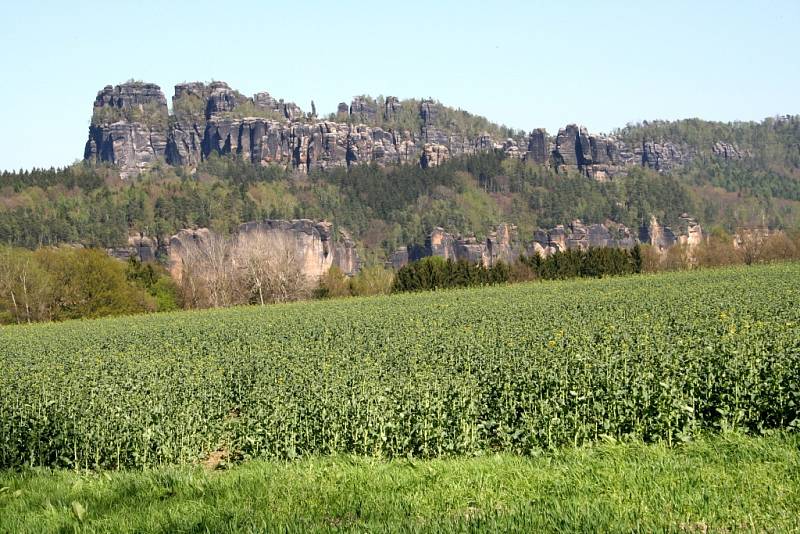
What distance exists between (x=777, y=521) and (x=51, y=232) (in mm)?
179708

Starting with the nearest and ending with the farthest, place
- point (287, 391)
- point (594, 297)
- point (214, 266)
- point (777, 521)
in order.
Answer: point (777, 521), point (287, 391), point (594, 297), point (214, 266)

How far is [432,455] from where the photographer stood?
1245 cm

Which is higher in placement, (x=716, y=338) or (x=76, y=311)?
(x=716, y=338)

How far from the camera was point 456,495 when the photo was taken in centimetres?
904

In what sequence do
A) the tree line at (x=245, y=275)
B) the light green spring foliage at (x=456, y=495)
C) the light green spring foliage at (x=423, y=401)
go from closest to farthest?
the light green spring foliage at (x=456, y=495) < the light green spring foliage at (x=423, y=401) < the tree line at (x=245, y=275)

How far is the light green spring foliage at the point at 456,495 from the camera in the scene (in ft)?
25.5

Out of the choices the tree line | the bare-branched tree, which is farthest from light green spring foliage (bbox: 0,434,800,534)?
the bare-branched tree

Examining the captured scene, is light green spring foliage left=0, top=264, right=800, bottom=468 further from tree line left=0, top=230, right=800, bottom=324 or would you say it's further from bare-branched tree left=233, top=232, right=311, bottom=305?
bare-branched tree left=233, top=232, right=311, bottom=305

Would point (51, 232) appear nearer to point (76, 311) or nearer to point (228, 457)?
point (76, 311)

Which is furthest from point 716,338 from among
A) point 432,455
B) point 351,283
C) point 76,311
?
point 351,283

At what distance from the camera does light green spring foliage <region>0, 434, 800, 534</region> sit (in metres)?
7.76

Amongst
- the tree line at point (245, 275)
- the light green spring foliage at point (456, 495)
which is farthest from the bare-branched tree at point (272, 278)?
the light green spring foliage at point (456, 495)

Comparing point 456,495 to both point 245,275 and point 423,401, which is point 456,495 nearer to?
point 423,401

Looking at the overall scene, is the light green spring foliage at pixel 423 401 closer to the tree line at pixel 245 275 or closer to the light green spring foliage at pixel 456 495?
the light green spring foliage at pixel 456 495
